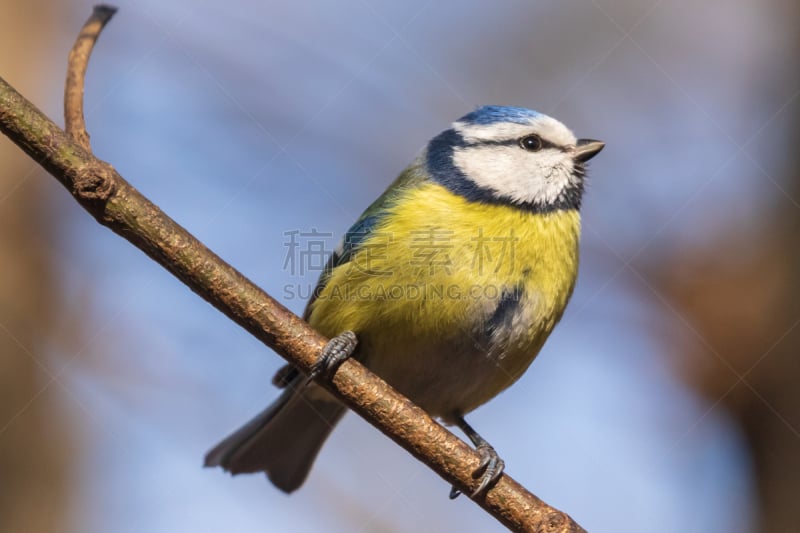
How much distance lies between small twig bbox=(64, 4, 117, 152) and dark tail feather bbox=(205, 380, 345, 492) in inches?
65.3

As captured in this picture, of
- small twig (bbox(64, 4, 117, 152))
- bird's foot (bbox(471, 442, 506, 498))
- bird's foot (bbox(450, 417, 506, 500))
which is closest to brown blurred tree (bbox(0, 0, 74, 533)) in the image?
bird's foot (bbox(450, 417, 506, 500))

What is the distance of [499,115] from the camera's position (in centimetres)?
328

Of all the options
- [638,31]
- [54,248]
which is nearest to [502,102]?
[638,31]

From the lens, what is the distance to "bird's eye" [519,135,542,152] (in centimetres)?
318

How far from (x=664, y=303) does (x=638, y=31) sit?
5.19 feet

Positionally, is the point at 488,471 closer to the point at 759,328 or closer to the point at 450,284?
the point at 450,284

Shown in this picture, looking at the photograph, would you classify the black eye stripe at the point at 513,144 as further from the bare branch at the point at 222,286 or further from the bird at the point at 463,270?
the bare branch at the point at 222,286

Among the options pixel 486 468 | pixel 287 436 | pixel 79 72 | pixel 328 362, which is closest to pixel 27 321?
pixel 287 436

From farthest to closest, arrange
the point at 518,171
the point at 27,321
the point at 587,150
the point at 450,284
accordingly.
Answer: the point at 27,321
the point at 587,150
the point at 518,171
the point at 450,284

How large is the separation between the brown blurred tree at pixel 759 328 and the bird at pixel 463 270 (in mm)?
1243

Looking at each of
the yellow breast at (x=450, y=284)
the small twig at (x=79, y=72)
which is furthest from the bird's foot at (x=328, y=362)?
the small twig at (x=79, y=72)

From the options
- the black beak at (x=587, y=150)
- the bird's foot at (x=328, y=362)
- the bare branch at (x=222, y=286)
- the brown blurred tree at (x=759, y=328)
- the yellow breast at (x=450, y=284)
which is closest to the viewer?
the bare branch at (x=222, y=286)

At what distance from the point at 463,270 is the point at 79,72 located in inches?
48.7

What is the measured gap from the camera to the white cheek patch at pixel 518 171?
2965 millimetres
